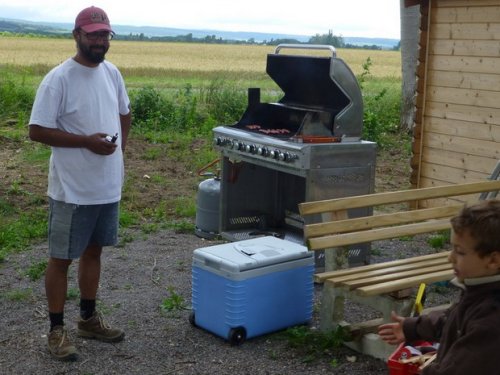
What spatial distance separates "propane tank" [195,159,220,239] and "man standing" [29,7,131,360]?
10.1ft

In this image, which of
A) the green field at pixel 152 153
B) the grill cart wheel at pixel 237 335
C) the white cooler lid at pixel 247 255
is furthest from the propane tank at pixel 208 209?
the grill cart wheel at pixel 237 335

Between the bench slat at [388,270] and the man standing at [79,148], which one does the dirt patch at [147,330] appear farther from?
the bench slat at [388,270]

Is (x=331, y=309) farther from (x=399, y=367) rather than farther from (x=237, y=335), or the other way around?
(x=399, y=367)

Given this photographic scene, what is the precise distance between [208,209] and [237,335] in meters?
2.98

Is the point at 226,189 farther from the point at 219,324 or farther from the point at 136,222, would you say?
the point at 219,324

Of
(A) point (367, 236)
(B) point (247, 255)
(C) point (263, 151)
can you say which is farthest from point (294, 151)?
(A) point (367, 236)

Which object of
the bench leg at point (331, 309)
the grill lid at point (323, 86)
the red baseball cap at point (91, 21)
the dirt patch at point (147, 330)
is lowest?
the dirt patch at point (147, 330)

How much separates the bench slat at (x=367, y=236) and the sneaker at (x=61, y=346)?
1529mm

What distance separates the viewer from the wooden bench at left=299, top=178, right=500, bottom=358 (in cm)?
→ 504

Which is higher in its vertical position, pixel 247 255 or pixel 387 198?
pixel 387 198

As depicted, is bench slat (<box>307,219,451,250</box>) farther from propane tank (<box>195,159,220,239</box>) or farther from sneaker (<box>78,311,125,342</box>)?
propane tank (<box>195,159,220,239</box>)

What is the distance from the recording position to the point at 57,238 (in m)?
4.98

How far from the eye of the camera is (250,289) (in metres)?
5.39

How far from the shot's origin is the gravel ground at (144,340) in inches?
199
